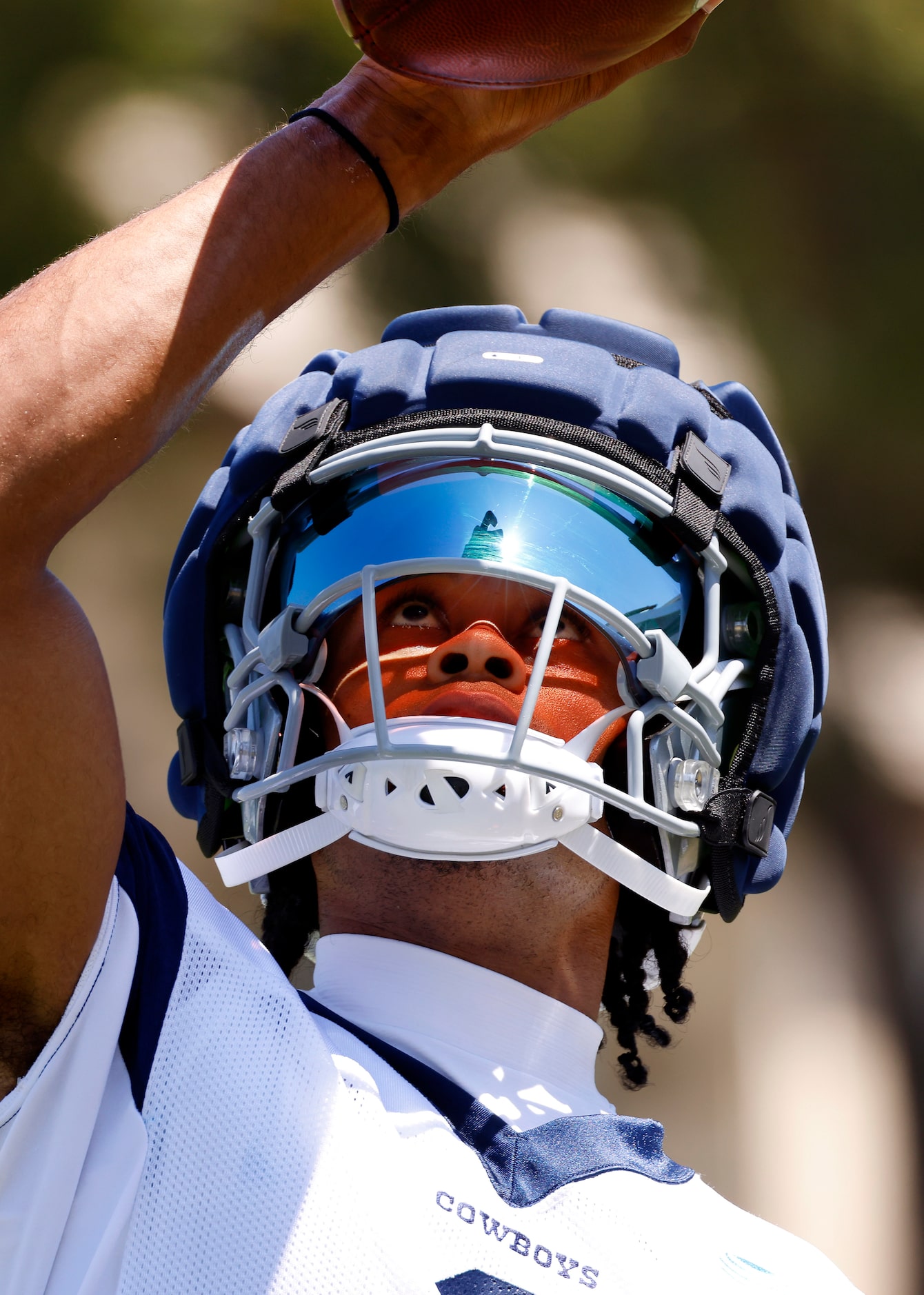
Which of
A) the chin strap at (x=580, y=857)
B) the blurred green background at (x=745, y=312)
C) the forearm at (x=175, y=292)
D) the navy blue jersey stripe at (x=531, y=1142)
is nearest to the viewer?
the forearm at (x=175, y=292)

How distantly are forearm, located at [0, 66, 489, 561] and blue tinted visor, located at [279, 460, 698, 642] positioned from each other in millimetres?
485

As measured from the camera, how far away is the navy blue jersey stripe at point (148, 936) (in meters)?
1.03

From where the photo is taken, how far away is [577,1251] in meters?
1.08

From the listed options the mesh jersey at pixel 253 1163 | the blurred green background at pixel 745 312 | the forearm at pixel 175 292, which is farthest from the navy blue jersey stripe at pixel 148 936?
the blurred green background at pixel 745 312

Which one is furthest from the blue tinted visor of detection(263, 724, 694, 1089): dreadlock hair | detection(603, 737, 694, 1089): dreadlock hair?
detection(263, 724, 694, 1089): dreadlock hair

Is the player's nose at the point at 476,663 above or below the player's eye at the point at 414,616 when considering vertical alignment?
below

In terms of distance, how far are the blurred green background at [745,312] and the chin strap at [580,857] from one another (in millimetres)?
1541

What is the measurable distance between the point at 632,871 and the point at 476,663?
29 centimetres

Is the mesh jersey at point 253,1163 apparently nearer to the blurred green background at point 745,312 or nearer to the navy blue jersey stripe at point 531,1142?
the navy blue jersey stripe at point 531,1142

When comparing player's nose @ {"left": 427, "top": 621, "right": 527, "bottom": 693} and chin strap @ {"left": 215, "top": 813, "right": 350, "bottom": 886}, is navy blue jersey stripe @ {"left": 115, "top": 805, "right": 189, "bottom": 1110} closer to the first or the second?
chin strap @ {"left": 215, "top": 813, "right": 350, "bottom": 886}

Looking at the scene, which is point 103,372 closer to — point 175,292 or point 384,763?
point 175,292

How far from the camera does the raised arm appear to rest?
0.82m

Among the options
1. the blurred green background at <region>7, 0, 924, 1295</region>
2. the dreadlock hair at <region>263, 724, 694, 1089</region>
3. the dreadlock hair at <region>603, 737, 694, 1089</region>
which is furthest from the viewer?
the blurred green background at <region>7, 0, 924, 1295</region>

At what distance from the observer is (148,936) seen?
1062 mm
